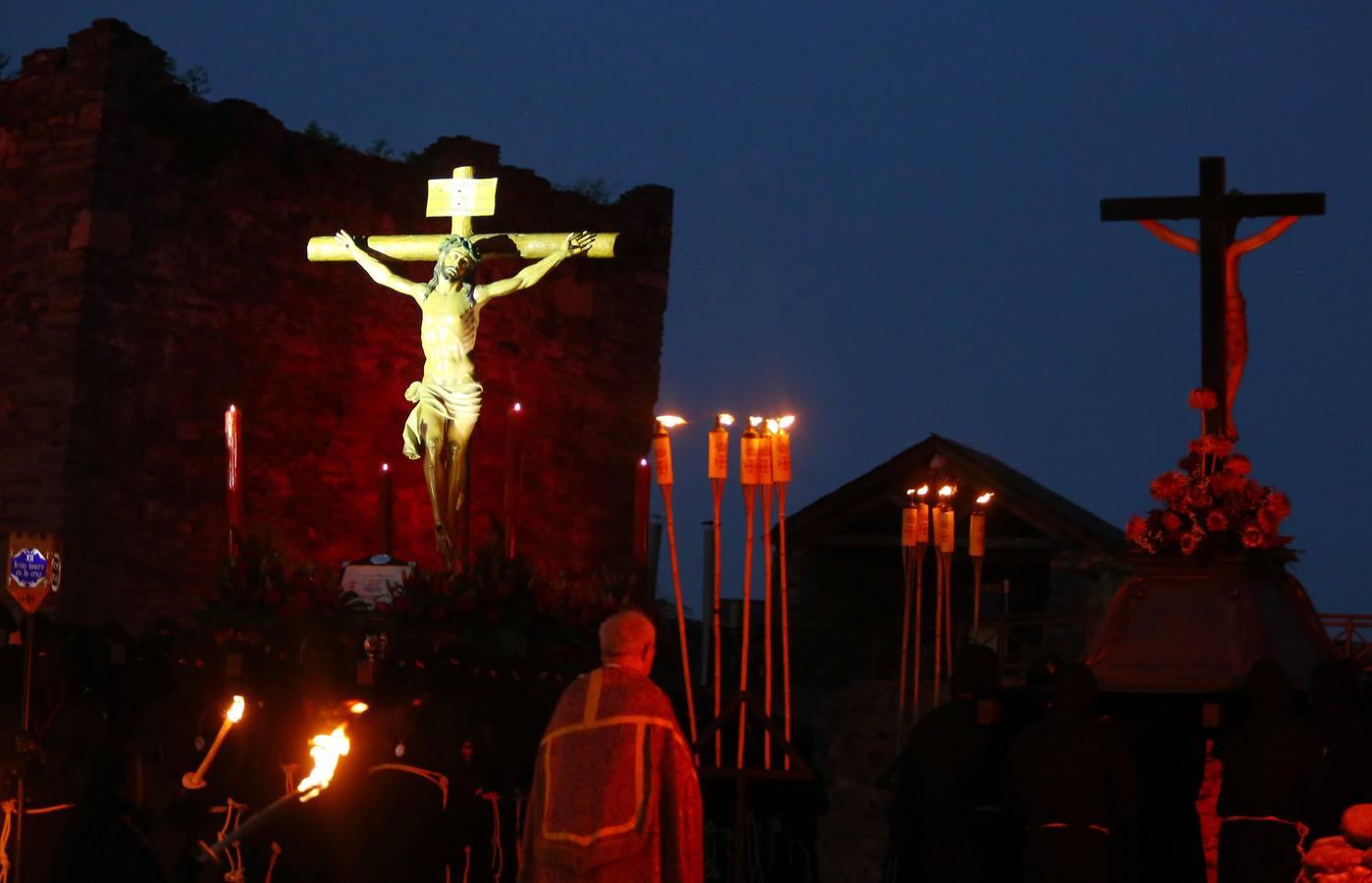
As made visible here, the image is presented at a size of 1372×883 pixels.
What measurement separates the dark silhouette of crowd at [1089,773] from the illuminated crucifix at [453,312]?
4.86m

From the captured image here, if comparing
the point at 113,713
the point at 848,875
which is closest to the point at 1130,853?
the point at 113,713

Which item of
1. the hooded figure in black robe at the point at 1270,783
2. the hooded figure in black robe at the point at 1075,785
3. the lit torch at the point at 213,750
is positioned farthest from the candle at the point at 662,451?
the hooded figure in black robe at the point at 1270,783

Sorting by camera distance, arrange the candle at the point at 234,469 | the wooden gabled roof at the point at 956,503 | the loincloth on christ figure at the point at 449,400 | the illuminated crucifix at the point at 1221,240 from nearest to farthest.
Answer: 1. the illuminated crucifix at the point at 1221,240
2. the candle at the point at 234,469
3. the loincloth on christ figure at the point at 449,400
4. the wooden gabled roof at the point at 956,503

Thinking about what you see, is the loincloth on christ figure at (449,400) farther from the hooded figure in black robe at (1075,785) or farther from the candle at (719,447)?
the hooded figure in black robe at (1075,785)

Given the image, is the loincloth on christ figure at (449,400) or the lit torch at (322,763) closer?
the lit torch at (322,763)

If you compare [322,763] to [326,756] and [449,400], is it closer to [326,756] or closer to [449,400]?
[326,756]

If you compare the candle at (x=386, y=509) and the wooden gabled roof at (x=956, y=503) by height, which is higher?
the wooden gabled roof at (x=956, y=503)

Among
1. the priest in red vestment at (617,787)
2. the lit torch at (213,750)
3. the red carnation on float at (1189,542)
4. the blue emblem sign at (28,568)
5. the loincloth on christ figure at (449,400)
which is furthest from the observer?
the loincloth on christ figure at (449,400)

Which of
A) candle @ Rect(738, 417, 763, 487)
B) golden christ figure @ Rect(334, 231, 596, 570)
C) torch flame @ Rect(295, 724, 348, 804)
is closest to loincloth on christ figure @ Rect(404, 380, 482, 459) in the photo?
golden christ figure @ Rect(334, 231, 596, 570)

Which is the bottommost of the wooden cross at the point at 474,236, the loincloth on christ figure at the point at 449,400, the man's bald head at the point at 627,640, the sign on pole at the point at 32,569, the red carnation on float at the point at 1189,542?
the man's bald head at the point at 627,640

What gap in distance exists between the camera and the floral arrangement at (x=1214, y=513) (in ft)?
29.4

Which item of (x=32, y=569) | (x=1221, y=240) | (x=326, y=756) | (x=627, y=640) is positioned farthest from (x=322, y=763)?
(x=1221, y=240)

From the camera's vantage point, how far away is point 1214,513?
898cm

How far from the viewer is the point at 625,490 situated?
724 inches
